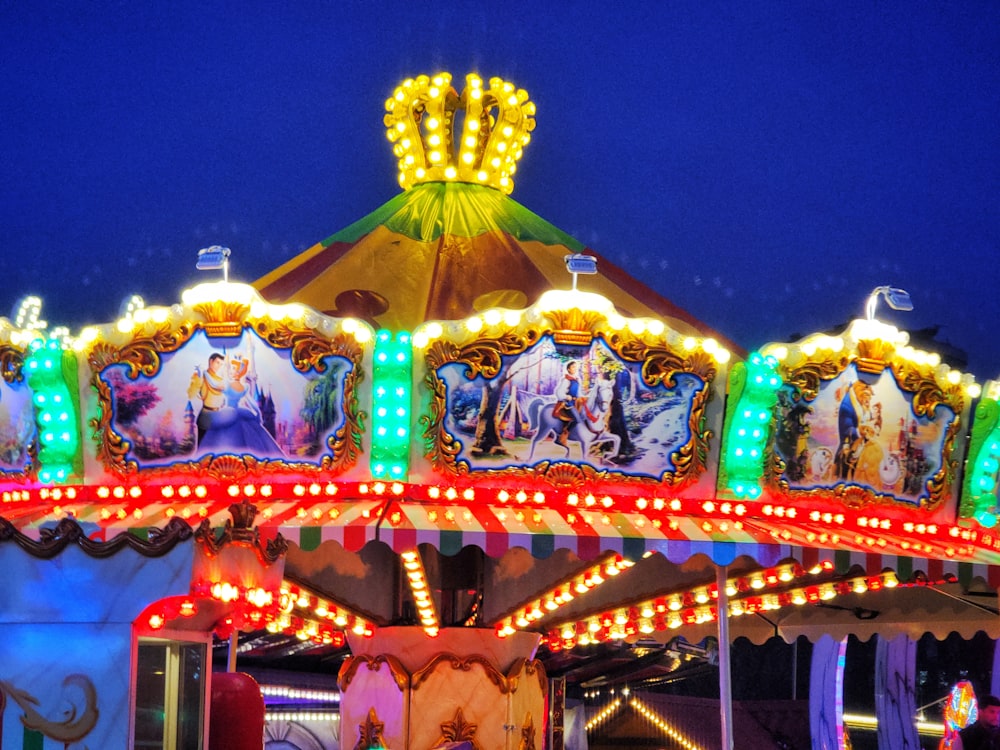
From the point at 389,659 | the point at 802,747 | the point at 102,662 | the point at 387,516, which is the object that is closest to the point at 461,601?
the point at 389,659

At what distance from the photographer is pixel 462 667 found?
30.4 feet

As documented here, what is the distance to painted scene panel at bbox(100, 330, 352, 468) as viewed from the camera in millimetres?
7641

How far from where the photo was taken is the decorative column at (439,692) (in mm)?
9070

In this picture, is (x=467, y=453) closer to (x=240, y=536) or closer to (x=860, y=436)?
(x=860, y=436)

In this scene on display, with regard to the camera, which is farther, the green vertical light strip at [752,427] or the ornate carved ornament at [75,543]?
the green vertical light strip at [752,427]

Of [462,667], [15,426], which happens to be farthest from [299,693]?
[15,426]

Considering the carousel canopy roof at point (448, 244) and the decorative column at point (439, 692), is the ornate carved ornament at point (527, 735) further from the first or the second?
the carousel canopy roof at point (448, 244)

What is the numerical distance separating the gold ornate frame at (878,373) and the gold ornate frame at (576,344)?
0.50 m

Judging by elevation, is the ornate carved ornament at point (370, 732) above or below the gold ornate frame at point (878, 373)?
below

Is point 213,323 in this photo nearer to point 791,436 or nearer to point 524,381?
point 524,381

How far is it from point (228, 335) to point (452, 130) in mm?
3732

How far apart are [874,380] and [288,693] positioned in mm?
8567

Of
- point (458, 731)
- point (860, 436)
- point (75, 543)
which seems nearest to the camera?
point (75, 543)

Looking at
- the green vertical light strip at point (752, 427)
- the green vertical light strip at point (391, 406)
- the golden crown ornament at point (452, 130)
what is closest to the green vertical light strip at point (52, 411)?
the green vertical light strip at point (391, 406)
